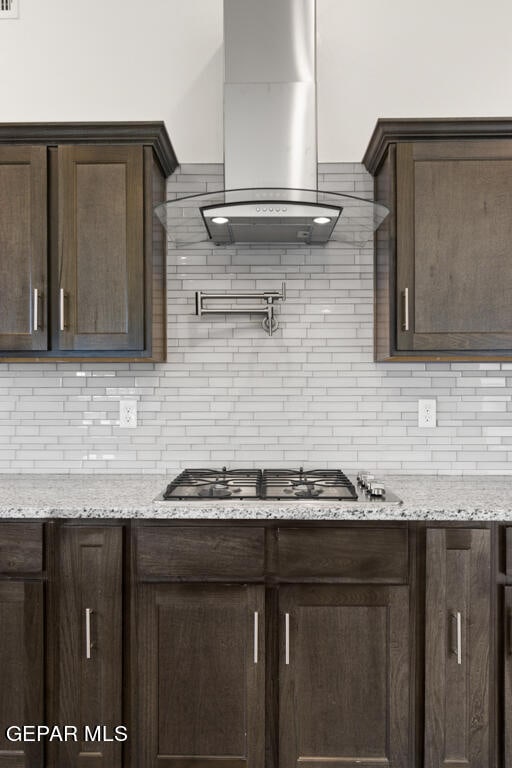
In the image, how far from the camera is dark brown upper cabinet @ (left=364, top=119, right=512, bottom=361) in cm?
226

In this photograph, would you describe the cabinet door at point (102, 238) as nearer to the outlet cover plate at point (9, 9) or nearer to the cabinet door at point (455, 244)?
the outlet cover plate at point (9, 9)

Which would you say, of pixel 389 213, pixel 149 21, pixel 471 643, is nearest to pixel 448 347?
pixel 389 213

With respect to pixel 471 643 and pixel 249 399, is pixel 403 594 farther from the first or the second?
pixel 249 399

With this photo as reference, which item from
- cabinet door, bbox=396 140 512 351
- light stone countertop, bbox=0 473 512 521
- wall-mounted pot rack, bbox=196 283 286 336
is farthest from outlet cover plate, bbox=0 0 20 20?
light stone countertop, bbox=0 473 512 521

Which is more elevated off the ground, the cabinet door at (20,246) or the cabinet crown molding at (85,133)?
the cabinet crown molding at (85,133)

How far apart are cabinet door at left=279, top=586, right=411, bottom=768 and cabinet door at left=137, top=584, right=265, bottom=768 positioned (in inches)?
4.1

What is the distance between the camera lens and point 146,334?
2.31 meters

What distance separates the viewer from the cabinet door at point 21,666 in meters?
1.95

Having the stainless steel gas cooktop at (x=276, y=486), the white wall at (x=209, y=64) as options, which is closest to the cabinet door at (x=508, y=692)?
the stainless steel gas cooktop at (x=276, y=486)

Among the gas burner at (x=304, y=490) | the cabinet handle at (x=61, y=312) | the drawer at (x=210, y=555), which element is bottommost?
the drawer at (x=210, y=555)

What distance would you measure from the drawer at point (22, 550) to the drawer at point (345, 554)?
0.81 m

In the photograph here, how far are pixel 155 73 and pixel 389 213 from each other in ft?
4.25

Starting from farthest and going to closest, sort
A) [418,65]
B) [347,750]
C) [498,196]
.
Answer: [418,65] → [498,196] → [347,750]

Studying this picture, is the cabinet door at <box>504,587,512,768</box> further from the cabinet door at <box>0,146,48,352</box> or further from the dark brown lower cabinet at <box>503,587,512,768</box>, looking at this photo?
the cabinet door at <box>0,146,48,352</box>
